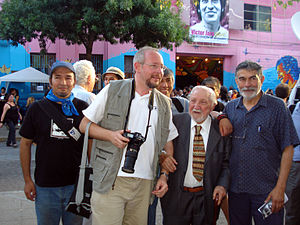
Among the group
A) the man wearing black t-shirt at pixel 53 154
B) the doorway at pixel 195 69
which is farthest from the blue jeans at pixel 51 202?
the doorway at pixel 195 69

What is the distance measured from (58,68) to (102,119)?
728 millimetres

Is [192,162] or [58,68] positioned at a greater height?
[58,68]

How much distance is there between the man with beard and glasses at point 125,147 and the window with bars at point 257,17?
19.3m

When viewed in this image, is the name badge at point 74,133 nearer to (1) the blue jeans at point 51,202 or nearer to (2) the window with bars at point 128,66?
(1) the blue jeans at point 51,202

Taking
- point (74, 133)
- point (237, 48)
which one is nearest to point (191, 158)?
point (74, 133)

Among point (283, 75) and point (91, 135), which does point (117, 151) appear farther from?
point (283, 75)

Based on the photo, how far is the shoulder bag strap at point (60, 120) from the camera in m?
2.62

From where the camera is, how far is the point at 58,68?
9.09 feet

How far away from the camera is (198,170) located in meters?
2.69

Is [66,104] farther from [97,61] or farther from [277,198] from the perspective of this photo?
[97,61]

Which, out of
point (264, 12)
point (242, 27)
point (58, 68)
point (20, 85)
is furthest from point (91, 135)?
point (264, 12)

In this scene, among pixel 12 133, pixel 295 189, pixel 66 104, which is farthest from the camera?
pixel 12 133

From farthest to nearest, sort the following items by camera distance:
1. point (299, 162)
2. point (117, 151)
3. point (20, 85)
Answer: point (20, 85), point (299, 162), point (117, 151)

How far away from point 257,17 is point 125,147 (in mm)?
20308
